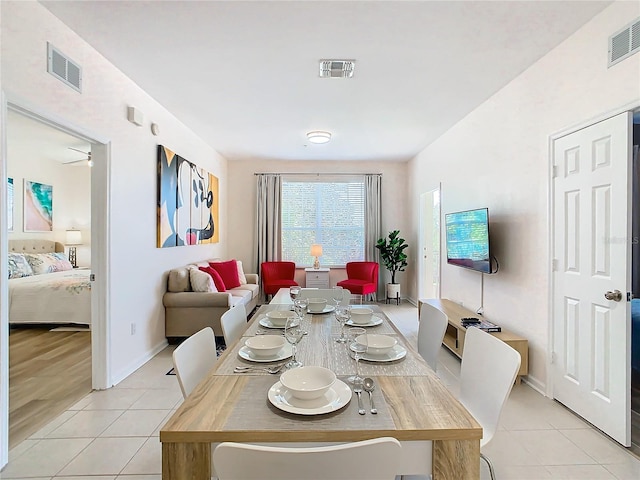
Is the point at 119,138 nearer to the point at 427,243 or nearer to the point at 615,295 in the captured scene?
the point at 615,295

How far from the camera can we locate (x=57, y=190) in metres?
6.59

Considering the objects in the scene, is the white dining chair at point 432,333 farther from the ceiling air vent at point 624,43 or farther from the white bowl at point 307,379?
the ceiling air vent at point 624,43

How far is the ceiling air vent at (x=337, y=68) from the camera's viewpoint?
289 cm

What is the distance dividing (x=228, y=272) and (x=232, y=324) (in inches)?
132

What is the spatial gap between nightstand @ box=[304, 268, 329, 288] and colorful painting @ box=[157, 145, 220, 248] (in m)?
1.77

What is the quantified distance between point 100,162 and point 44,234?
4.63 metres

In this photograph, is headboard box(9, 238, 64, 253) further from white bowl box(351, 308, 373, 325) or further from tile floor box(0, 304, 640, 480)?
white bowl box(351, 308, 373, 325)

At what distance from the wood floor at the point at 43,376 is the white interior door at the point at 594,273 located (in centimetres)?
363

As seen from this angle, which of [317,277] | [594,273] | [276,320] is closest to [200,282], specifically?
[276,320]

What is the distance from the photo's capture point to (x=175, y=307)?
4.05 metres

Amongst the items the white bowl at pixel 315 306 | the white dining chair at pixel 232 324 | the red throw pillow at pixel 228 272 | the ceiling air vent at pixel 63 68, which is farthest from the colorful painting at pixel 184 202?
the white bowl at pixel 315 306

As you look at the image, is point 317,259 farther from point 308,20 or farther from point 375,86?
point 308,20

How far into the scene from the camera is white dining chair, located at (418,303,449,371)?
2082mm

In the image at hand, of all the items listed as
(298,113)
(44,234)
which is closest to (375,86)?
(298,113)
